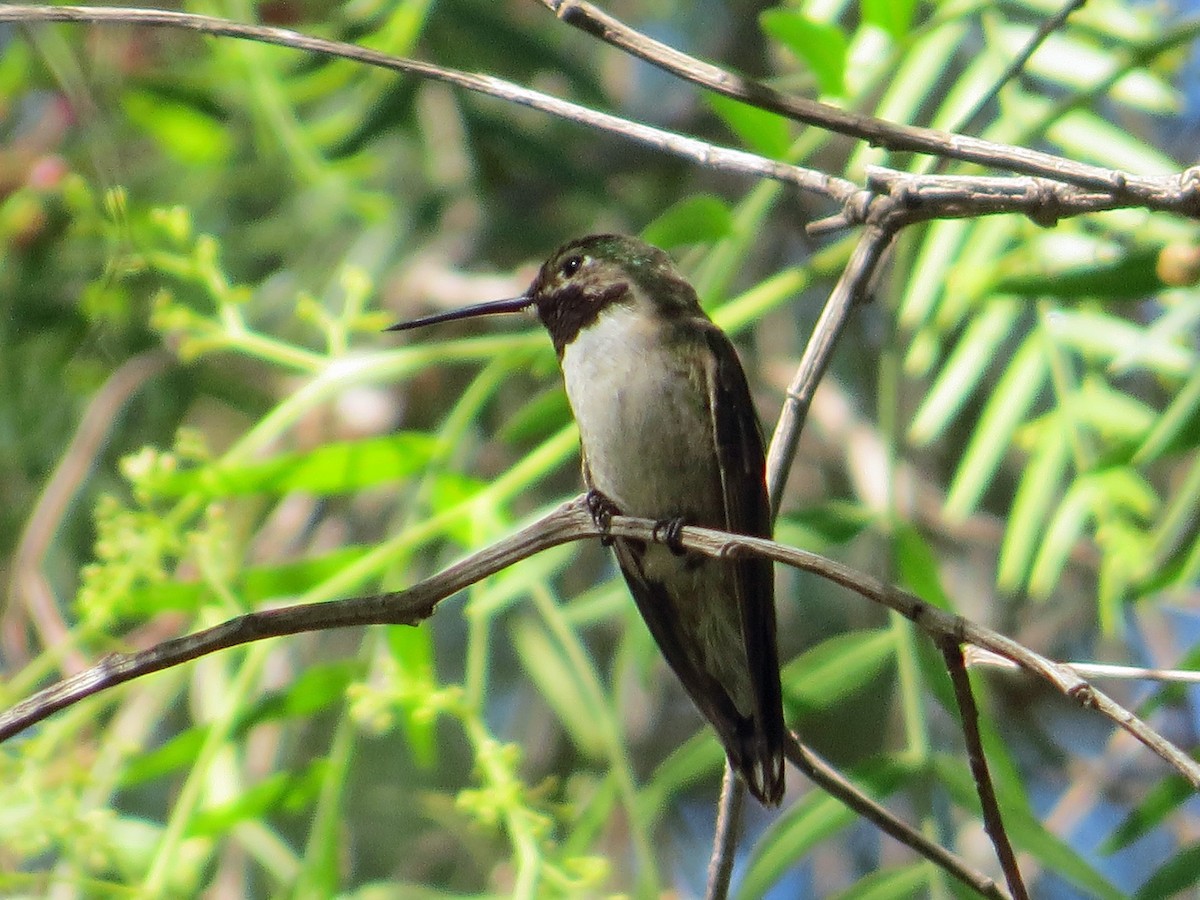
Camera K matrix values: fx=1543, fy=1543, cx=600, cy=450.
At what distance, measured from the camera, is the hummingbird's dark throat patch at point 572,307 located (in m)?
2.77

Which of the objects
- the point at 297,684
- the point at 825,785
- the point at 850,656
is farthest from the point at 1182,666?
the point at 297,684

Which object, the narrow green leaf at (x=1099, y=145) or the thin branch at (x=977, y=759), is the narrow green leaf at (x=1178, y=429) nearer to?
the narrow green leaf at (x=1099, y=145)

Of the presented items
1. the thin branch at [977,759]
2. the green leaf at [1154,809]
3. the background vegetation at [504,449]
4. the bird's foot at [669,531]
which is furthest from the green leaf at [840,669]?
the thin branch at [977,759]

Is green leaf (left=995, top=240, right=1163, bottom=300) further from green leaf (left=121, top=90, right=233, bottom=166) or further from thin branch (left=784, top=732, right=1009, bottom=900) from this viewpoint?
green leaf (left=121, top=90, right=233, bottom=166)

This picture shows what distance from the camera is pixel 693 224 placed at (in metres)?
2.47

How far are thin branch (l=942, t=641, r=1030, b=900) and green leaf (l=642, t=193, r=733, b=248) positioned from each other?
1.20 m

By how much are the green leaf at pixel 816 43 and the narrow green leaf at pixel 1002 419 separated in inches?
32.0

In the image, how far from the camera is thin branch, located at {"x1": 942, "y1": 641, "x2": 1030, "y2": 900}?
4.25ft

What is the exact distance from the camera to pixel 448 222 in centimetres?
500

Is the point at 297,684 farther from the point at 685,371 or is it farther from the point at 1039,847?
the point at 1039,847

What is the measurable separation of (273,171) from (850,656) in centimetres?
289

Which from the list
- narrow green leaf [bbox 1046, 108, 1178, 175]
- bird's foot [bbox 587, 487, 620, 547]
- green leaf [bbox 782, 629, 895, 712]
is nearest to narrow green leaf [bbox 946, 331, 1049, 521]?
narrow green leaf [bbox 1046, 108, 1178, 175]

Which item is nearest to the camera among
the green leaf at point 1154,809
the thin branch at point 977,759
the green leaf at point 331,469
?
the thin branch at point 977,759

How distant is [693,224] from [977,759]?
1.27m
